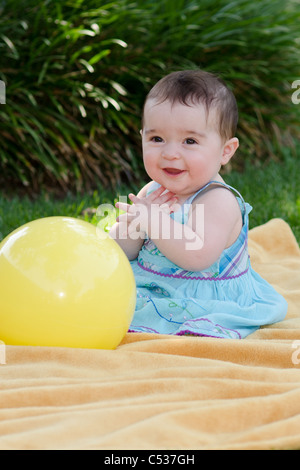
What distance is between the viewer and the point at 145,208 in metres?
2.32

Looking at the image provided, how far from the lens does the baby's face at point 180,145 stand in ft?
7.63

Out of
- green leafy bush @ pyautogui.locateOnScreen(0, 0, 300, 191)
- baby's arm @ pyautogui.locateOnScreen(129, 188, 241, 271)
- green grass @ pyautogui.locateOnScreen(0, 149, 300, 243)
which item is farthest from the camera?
green leafy bush @ pyautogui.locateOnScreen(0, 0, 300, 191)

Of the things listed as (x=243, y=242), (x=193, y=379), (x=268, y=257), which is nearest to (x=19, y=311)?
(x=193, y=379)

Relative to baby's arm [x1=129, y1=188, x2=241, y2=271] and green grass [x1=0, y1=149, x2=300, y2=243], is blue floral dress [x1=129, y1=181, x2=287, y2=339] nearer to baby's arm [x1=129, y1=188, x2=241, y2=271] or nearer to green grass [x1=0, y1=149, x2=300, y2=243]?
baby's arm [x1=129, y1=188, x2=241, y2=271]

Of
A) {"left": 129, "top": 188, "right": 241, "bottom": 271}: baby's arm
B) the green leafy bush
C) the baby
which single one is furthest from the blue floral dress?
the green leafy bush

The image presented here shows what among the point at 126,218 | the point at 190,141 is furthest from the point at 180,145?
the point at 126,218

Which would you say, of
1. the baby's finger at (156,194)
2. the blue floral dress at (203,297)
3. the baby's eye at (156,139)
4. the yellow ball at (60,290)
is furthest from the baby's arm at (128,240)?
the yellow ball at (60,290)

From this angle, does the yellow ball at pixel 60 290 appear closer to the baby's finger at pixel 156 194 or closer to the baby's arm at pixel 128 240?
the baby's finger at pixel 156 194

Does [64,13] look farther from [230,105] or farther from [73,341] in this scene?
[73,341]

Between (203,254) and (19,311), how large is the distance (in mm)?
696

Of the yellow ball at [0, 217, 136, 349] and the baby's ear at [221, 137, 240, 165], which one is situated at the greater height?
the baby's ear at [221, 137, 240, 165]

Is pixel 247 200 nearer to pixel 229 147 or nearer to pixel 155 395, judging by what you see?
pixel 229 147

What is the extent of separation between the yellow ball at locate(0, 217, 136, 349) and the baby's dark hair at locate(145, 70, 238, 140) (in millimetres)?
637

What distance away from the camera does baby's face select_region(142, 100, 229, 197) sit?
2326mm
